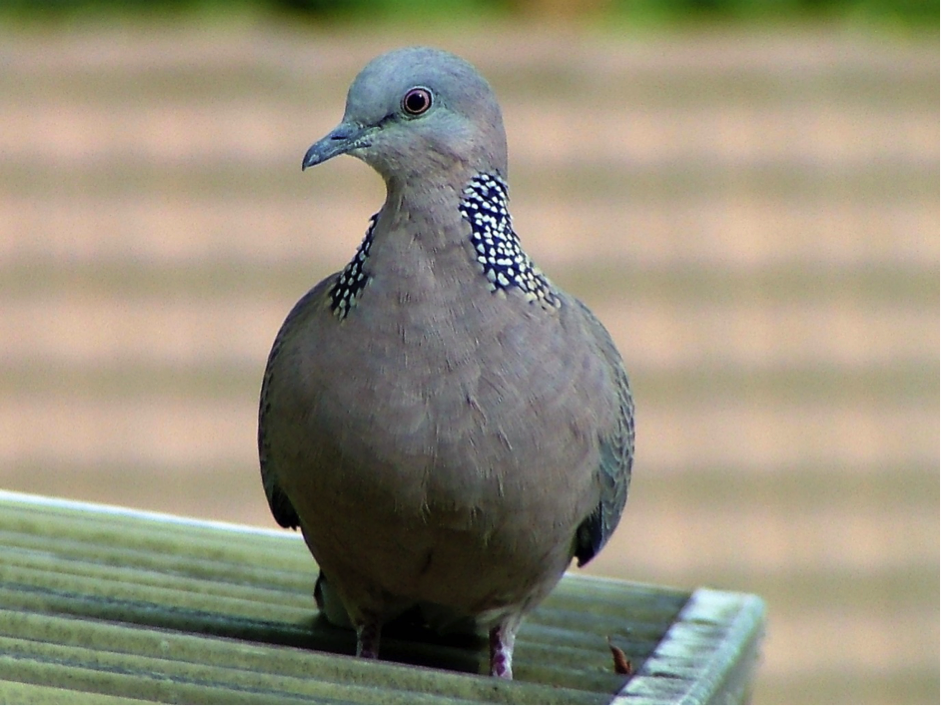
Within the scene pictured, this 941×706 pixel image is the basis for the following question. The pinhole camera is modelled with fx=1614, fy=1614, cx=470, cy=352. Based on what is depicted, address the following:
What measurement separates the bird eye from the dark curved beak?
0.09 m

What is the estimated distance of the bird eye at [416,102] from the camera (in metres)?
3.20

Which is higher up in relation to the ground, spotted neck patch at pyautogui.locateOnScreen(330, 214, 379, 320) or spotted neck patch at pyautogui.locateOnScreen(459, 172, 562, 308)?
spotted neck patch at pyautogui.locateOnScreen(459, 172, 562, 308)

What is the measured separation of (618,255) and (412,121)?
391 cm

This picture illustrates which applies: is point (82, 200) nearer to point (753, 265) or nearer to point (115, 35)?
point (115, 35)

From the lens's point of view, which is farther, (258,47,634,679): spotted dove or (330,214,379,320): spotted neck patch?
(330,214,379,320): spotted neck patch

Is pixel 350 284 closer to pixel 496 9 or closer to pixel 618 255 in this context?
pixel 618 255

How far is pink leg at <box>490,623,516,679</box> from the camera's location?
340 cm

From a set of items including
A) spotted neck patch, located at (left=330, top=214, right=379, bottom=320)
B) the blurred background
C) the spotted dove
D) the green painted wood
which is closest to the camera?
the green painted wood

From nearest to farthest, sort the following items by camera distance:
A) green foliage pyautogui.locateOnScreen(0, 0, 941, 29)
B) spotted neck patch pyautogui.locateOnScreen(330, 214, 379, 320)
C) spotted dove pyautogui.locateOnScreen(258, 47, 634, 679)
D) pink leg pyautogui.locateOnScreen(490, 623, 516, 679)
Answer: spotted dove pyautogui.locateOnScreen(258, 47, 634, 679)
spotted neck patch pyautogui.locateOnScreen(330, 214, 379, 320)
pink leg pyautogui.locateOnScreen(490, 623, 516, 679)
green foliage pyautogui.locateOnScreen(0, 0, 941, 29)

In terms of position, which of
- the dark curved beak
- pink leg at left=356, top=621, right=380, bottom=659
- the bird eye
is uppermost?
the bird eye

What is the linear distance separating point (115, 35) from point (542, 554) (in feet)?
14.5

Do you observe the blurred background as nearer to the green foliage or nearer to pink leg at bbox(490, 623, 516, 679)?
the green foliage

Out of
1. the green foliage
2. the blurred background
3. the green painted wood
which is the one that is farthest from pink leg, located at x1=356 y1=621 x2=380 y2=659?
the green foliage

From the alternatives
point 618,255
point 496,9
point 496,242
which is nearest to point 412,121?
point 496,242
